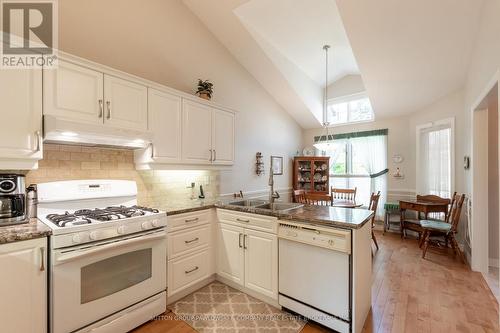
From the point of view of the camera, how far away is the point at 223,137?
10.3 ft

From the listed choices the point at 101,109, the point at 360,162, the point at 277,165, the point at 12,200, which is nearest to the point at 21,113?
the point at 101,109

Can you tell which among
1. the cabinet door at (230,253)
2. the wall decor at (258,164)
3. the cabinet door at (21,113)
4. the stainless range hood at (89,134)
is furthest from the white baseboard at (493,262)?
the cabinet door at (21,113)

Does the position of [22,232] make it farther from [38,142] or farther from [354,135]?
[354,135]

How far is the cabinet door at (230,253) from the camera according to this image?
98.0 inches

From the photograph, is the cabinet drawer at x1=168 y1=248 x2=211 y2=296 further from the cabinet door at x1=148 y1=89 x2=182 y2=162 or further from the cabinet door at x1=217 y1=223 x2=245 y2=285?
the cabinet door at x1=148 y1=89 x2=182 y2=162

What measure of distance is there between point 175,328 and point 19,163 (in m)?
1.74

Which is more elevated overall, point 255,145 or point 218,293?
point 255,145

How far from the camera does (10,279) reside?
55.6 inches

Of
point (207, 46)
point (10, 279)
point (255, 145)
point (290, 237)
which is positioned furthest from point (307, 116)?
point (10, 279)

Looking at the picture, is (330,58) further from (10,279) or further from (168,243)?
(10,279)

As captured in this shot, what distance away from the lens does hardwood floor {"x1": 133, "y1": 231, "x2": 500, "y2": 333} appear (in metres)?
1.99

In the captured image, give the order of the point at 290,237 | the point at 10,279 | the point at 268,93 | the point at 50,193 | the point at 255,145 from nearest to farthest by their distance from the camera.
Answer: the point at 10,279
the point at 50,193
the point at 290,237
the point at 255,145
the point at 268,93

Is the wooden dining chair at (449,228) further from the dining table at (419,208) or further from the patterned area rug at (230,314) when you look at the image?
the patterned area rug at (230,314)

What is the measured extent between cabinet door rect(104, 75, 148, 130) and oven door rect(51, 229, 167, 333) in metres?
1.03
